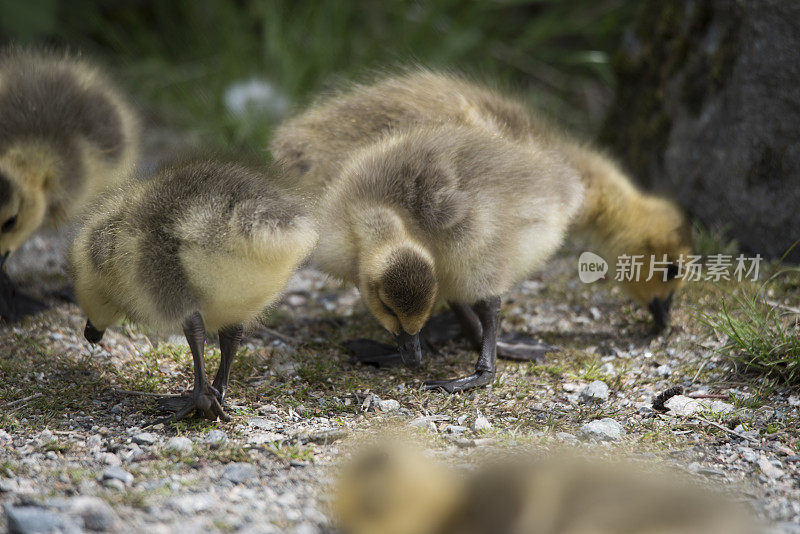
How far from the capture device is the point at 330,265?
315 centimetres

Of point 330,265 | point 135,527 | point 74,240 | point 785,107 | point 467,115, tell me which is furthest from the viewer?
point 785,107

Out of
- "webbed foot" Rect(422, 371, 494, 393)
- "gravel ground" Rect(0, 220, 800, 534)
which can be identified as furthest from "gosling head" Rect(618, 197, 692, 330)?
"webbed foot" Rect(422, 371, 494, 393)

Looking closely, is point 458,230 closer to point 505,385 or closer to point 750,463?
point 505,385

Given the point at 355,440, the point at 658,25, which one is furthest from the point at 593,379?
the point at 658,25

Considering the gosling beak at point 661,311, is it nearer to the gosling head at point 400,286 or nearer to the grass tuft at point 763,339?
the grass tuft at point 763,339

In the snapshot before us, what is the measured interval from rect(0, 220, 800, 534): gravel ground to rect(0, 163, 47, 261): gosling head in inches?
13.4

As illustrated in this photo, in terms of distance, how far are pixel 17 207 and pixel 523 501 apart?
2.67 meters

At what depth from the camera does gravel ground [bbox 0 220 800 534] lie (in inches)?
86.0

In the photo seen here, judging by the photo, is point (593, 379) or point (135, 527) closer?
point (135, 527)

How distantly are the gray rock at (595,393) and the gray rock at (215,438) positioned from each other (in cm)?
128

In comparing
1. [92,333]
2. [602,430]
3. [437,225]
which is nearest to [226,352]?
[92,333]

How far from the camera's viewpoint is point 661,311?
360cm

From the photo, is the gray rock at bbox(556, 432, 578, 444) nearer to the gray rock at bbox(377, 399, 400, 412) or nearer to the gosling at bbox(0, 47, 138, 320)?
the gray rock at bbox(377, 399, 400, 412)

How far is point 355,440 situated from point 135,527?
2.62 feet
